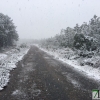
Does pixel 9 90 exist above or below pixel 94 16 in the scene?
below

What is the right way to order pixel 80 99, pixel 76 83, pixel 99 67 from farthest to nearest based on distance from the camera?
pixel 99 67
pixel 76 83
pixel 80 99

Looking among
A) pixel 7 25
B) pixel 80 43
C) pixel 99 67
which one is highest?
pixel 7 25

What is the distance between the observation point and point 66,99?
6.30 metres

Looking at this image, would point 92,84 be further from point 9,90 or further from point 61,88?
point 9,90

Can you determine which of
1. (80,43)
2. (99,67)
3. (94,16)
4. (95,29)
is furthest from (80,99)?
(94,16)

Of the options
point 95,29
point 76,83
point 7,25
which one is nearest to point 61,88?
point 76,83

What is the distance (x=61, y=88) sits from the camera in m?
7.80

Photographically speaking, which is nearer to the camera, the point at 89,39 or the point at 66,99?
the point at 66,99

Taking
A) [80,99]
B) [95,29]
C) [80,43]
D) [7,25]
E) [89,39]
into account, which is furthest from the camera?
[7,25]

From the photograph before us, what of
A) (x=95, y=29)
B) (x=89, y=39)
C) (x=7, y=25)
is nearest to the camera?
(x=89, y=39)

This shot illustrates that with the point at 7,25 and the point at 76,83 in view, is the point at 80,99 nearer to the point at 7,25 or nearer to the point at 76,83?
the point at 76,83

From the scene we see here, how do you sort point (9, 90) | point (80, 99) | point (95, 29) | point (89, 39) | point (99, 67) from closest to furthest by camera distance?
point (80, 99) → point (9, 90) → point (99, 67) → point (89, 39) → point (95, 29)

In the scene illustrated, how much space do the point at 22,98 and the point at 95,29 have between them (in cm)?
2204

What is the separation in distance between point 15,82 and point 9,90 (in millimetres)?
1423
